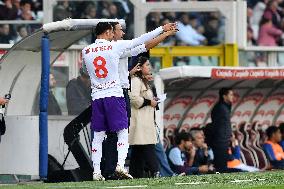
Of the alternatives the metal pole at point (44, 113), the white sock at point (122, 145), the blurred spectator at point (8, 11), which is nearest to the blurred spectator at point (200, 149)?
the blurred spectator at point (8, 11)

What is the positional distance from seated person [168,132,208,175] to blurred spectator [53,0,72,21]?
2591mm

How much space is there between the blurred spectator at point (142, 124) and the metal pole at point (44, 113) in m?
1.38

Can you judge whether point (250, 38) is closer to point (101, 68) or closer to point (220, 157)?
point (220, 157)

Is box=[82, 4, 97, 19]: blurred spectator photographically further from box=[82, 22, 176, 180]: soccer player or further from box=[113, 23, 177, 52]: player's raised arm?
box=[113, 23, 177, 52]: player's raised arm

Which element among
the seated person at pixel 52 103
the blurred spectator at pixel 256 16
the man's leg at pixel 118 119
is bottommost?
the man's leg at pixel 118 119

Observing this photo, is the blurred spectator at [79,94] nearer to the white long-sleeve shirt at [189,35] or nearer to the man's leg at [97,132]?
the man's leg at [97,132]

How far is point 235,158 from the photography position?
71.4 feet

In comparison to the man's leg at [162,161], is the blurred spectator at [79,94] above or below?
above

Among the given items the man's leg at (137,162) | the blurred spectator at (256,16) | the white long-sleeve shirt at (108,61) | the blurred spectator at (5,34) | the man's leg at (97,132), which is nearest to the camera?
the white long-sleeve shirt at (108,61)

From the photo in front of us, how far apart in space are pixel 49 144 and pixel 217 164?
12.9 feet

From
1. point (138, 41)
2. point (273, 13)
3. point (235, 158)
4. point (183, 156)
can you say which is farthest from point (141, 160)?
point (273, 13)

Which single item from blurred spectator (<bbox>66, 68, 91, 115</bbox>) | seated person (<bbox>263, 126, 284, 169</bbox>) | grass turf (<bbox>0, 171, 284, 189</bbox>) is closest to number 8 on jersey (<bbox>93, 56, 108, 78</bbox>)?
grass turf (<bbox>0, 171, 284, 189</bbox>)

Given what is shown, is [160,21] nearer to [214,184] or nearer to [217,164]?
[217,164]

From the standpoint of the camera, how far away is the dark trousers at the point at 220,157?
67.5 ft
